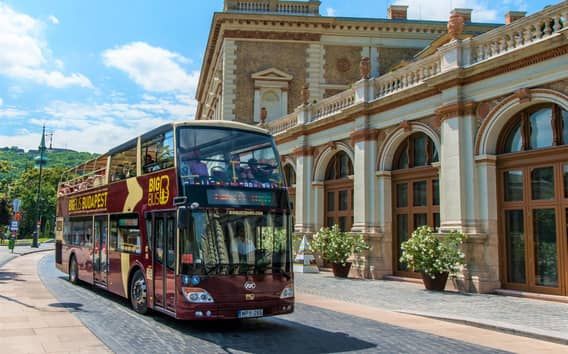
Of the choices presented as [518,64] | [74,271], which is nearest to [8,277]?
[74,271]

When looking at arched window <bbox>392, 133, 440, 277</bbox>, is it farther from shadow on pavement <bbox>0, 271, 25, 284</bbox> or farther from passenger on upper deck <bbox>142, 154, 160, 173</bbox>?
shadow on pavement <bbox>0, 271, 25, 284</bbox>

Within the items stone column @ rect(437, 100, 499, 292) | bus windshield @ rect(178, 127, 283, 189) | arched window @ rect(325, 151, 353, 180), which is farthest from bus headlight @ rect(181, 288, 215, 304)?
arched window @ rect(325, 151, 353, 180)

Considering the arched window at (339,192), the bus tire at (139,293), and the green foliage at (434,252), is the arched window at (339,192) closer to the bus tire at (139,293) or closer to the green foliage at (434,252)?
the green foliage at (434,252)

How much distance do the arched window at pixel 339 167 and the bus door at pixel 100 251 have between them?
37.9 ft

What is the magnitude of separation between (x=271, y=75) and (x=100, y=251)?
2085 centimetres

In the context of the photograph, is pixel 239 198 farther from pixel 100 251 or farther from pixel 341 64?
pixel 341 64

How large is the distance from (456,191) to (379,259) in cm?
492

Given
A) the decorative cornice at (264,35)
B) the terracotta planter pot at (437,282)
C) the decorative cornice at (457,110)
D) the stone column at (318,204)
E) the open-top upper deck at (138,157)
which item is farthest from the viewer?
the decorative cornice at (264,35)

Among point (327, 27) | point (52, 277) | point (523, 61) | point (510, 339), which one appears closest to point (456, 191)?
point (523, 61)

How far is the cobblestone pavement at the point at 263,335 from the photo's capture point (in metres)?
8.55

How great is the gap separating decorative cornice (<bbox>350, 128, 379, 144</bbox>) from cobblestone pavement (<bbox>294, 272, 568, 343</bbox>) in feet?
18.0

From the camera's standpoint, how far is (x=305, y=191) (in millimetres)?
25859

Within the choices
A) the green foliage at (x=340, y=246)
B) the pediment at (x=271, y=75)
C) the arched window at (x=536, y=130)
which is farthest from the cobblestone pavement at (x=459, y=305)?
the pediment at (x=271, y=75)

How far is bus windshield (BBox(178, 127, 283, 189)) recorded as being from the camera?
10109 millimetres
